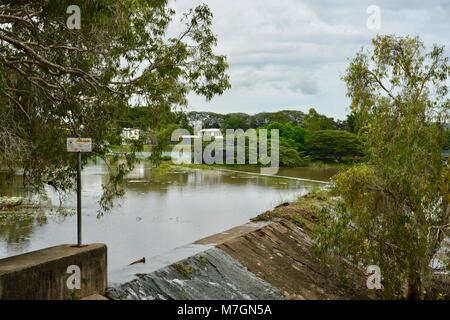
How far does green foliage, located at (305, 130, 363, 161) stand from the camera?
165 feet

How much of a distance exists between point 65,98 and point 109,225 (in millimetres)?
7716

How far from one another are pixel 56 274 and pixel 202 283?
255 cm

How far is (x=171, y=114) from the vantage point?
8.64 m

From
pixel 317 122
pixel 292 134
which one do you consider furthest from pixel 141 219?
pixel 317 122

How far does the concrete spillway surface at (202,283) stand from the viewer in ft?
20.0

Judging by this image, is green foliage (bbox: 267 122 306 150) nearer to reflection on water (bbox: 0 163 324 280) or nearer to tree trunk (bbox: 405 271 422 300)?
reflection on water (bbox: 0 163 324 280)

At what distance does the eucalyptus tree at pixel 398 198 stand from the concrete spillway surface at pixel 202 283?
134 cm

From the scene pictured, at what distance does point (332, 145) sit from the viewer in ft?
169

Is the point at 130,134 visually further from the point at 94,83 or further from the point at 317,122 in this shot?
the point at 317,122

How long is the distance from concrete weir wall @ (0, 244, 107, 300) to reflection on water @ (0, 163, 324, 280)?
1.07 m

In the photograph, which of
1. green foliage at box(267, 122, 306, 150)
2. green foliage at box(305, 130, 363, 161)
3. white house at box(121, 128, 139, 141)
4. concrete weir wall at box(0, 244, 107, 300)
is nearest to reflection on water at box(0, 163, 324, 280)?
concrete weir wall at box(0, 244, 107, 300)

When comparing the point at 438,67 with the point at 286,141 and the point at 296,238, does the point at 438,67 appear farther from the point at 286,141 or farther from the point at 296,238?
the point at 286,141

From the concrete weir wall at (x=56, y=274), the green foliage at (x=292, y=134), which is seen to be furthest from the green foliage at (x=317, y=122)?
the concrete weir wall at (x=56, y=274)
